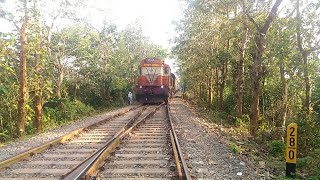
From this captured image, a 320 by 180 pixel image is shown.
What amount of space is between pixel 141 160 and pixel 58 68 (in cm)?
1767

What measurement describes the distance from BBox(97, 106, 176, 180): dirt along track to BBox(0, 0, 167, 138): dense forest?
6563 mm

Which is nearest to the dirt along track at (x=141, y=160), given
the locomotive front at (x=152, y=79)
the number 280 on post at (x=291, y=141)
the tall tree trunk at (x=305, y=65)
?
the number 280 on post at (x=291, y=141)

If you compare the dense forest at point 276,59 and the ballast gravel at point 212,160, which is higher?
the dense forest at point 276,59

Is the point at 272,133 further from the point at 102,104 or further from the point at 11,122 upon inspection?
the point at 102,104

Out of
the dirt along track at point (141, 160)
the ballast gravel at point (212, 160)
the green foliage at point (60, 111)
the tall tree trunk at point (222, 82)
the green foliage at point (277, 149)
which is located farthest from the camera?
the tall tree trunk at point (222, 82)

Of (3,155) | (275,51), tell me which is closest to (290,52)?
(275,51)

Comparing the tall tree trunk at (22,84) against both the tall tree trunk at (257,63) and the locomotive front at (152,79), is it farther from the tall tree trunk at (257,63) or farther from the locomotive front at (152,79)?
the locomotive front at (152,79)

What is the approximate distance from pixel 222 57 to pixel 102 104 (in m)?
15.8

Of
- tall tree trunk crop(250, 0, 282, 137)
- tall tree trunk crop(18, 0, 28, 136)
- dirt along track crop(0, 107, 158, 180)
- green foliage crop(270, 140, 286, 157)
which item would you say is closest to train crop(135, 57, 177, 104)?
tall tree trunk crop(250, 0, 282, 137)

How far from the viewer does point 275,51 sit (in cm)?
1491

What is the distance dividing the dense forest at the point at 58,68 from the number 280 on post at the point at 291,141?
35.3ft

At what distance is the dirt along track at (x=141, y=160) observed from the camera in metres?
6.32

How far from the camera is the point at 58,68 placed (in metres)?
23.7

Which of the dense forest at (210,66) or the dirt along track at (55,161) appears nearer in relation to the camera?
the dirt along track at (55,161)
